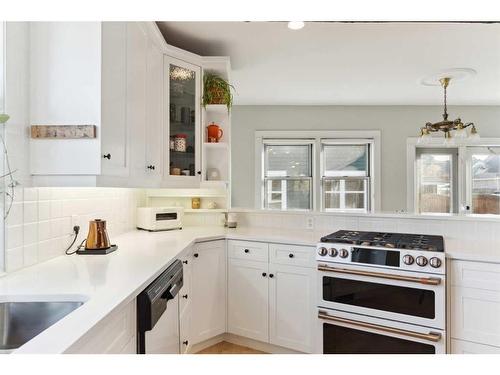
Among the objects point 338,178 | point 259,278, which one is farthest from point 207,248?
point 338,178

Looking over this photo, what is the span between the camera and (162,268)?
1571 mm

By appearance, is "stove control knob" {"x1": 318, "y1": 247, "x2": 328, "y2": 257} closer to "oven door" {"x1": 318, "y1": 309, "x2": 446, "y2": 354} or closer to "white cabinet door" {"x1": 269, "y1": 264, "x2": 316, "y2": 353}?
"white cabinet door" {"x1": 269, "y1": 264, "x2": 316, "y2": 353}

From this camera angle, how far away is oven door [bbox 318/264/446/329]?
1912 mm

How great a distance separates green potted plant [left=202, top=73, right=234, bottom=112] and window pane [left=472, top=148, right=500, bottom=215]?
4.13 m

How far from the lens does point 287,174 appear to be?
16.3 ft

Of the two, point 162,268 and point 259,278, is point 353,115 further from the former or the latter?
point 162,268

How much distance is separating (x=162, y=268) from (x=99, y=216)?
93 cm

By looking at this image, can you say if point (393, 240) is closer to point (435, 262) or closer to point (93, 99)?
point (435, 262)

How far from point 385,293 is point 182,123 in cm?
185

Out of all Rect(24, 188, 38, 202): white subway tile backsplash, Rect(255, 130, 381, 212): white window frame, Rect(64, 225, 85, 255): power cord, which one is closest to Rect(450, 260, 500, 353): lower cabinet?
Rect(64, 225, 85, 255): power cord

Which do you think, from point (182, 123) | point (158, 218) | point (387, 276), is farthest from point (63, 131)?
point (387, 276)

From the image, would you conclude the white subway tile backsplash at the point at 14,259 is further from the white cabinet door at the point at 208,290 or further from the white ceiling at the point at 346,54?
the white ceiling at the point at 346,54

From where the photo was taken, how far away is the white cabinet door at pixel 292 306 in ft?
7.57

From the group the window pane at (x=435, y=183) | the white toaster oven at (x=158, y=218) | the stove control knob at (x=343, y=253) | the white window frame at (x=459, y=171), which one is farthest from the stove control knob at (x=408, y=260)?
the window pane at (x=435, y=183)
